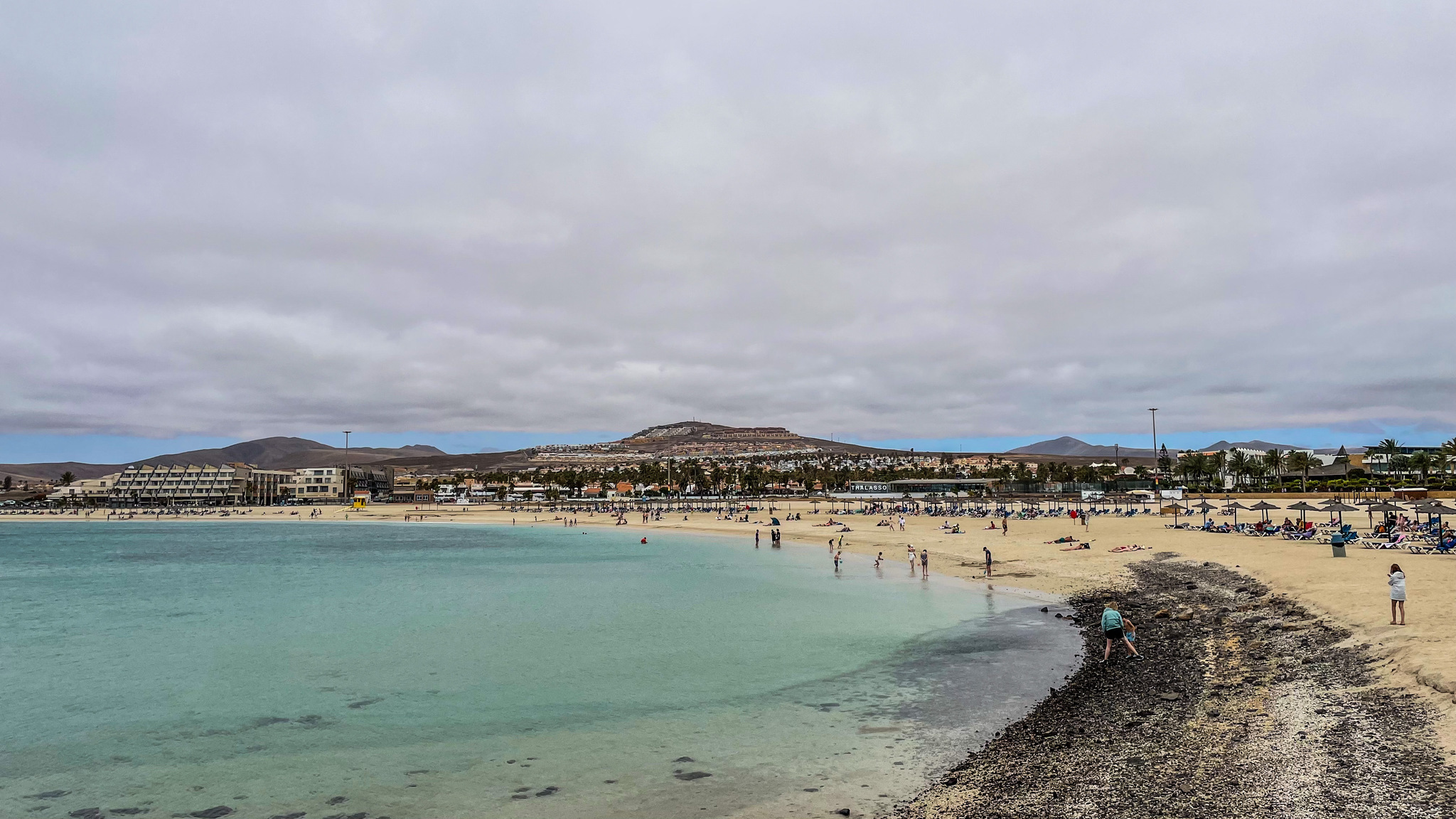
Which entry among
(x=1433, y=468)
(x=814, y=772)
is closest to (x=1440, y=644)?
(x=814, y=772)

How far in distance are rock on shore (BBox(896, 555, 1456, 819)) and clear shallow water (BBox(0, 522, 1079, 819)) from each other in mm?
1171

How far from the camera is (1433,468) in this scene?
333ft

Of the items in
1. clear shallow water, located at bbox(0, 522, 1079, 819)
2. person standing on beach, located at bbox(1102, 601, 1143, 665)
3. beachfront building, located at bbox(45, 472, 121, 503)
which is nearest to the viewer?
clear shallow water, located at bbox(0, 522, 1079, 819)

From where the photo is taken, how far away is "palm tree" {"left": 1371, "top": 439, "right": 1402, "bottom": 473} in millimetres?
111000

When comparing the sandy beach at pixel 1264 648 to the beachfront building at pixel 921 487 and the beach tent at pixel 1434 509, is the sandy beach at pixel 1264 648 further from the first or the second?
the beachfront building at pixel 921 487

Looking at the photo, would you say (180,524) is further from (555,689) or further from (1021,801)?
(1021,801)

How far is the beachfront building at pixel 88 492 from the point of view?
180000 millimetres

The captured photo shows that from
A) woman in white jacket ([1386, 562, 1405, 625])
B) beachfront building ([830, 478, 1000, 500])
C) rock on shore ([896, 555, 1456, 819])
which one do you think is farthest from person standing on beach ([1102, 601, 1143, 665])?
beachfront building ([830, 478, 1000, 500])

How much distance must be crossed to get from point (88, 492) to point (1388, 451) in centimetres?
26194

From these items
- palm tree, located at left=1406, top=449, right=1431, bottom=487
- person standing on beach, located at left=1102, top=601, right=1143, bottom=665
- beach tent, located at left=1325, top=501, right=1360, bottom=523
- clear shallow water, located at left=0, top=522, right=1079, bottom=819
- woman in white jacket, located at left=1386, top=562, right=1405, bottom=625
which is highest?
palm tree, located at left=1406, top=449, right=1431, bottom=487

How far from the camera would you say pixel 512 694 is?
17.9 metres

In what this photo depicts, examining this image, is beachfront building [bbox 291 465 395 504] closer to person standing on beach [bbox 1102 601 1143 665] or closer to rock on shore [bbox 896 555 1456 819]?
person standing on beach [bbox 1102 601 1143 665]

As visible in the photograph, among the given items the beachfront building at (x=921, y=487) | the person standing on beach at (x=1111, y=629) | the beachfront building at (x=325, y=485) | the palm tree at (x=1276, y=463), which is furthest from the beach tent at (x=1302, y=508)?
the beachfront building at (x=325, y=485)

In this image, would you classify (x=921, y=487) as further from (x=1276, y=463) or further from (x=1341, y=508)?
(x=1341, y=508)
